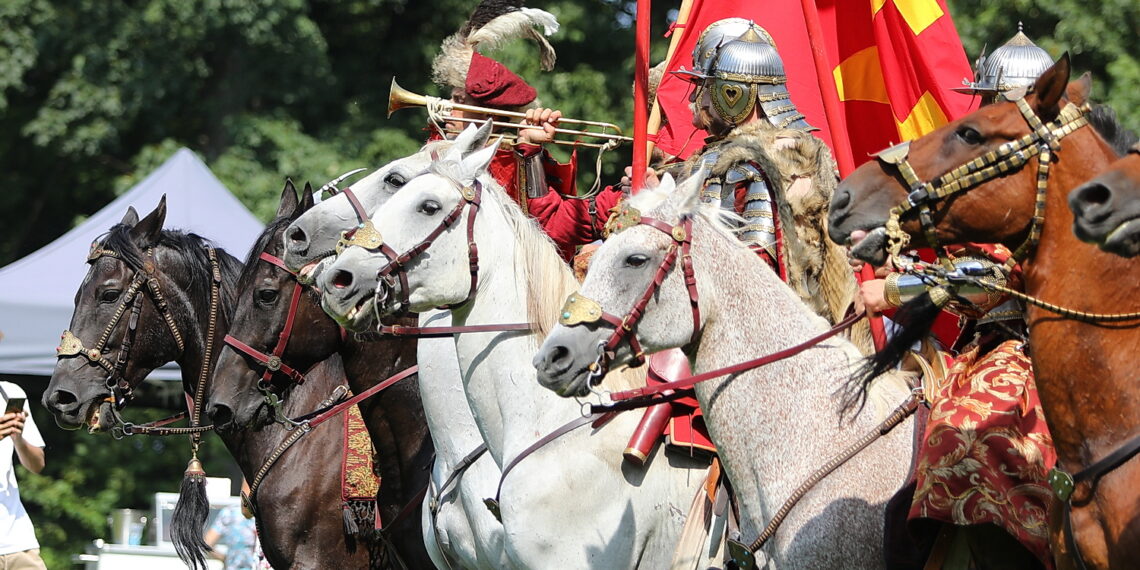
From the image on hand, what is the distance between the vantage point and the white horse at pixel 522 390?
5324 mm

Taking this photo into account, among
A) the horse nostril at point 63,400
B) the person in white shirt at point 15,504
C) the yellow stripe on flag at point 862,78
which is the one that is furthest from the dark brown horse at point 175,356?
the yellow stripe on flag at point 862,78

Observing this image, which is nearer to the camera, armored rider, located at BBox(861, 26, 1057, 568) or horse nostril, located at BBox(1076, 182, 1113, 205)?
horse nostril, located at BBox(1076, 182, 1113, 205)

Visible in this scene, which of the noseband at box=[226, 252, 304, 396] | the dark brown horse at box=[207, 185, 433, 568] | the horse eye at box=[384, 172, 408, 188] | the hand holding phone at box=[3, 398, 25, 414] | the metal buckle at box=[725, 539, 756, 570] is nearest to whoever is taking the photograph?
the metal buckle at box=[725, 539, 756, 570]

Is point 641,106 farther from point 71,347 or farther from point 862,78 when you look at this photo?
point 71,347

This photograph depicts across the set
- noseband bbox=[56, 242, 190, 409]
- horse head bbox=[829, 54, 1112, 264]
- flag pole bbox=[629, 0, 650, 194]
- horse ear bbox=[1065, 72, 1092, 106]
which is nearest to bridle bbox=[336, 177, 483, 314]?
flag pole bbox=[629, 0, 650, 194]

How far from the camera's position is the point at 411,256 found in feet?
18.3

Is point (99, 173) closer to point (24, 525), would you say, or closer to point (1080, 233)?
point (24, 525)

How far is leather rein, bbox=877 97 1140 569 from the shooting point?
3.63 metres

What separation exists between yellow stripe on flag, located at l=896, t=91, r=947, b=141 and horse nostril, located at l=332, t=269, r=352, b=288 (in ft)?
9.00

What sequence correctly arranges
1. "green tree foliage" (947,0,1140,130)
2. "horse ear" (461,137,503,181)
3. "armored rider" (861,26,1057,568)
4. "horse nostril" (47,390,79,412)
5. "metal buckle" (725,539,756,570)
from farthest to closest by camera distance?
"green tree foliage" (947,0,1140,130) < "horse nostril" (47,390,79,412) < "horse ear" (461,137,503,181) < "metal buckle" (725,539,756,570) < "armored rider" (861,26,1057,568)

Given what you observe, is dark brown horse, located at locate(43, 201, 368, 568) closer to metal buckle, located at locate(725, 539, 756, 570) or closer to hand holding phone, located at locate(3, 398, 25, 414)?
hand holding phone, located at locate(3, 398, 25, 414)

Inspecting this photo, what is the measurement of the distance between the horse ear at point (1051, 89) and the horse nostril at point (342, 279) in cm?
279

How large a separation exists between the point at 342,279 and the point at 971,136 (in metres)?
2.67

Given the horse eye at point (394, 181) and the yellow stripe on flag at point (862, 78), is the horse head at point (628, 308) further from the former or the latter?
the yellow stripe on flag at point (862, 78)
